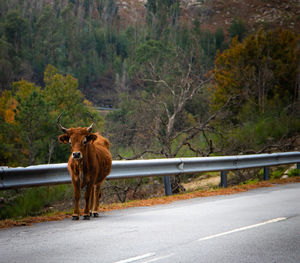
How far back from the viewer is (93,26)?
144m

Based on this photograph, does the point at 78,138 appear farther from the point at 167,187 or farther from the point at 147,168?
the point at 167,187

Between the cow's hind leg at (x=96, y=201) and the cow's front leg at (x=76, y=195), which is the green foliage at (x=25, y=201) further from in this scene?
the cow's front leg at (x=76, y=195)

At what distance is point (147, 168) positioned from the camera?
12516 millimetres

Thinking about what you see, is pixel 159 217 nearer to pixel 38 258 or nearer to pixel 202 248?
pixel 202 248

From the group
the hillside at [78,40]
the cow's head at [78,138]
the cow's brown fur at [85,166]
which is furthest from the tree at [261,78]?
the hillside at [78,40]

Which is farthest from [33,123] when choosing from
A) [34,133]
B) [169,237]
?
[169,237]

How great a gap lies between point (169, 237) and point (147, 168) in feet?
18.8

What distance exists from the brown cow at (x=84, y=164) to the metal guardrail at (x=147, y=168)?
29.4 inches

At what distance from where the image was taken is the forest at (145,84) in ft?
71.2

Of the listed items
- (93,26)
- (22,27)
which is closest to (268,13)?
(93,26)

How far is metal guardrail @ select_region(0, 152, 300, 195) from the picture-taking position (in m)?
9.32

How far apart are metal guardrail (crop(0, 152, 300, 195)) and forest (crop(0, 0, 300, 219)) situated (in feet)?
8.45

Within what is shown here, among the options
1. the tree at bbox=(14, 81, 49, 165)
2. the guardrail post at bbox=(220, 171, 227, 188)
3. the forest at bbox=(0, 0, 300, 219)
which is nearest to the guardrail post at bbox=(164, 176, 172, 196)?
the guardrail post at bbox=(220, 171, 227, 188)

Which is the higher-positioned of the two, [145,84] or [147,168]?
[145,84]
